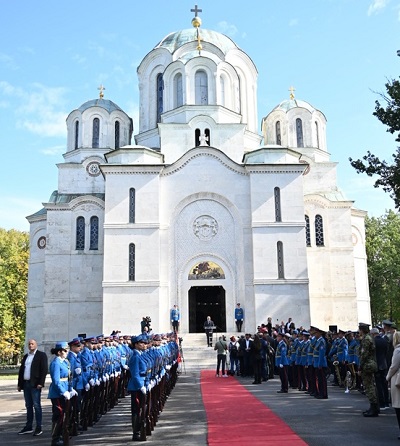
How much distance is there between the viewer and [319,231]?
2938 cm

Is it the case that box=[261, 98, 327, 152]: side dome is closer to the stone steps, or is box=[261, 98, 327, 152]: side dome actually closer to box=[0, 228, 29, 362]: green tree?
the stone steps

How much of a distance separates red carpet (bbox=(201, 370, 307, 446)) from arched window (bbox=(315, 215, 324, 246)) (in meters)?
16.1

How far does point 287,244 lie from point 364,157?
10733mm

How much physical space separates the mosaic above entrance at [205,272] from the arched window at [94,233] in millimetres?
6144

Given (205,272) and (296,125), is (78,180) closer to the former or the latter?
(205,272)

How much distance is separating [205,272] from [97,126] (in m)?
12.2

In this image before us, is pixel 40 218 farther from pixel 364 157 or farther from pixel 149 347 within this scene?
pixel 149 347

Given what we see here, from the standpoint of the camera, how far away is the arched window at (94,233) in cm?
2897

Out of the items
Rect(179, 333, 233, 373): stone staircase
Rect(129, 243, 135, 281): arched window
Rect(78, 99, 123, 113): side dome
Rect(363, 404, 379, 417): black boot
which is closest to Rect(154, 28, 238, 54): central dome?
Rect(78, 99, 123, 113): side dome

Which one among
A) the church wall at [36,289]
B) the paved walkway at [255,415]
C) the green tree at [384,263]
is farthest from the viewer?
the green tree at [384,263]

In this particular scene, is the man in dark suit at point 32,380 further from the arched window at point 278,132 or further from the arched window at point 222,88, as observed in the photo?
the arched window at point 278,132

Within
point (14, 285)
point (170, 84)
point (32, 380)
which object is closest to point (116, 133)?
point (170, 84)

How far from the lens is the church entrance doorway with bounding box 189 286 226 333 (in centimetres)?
2764

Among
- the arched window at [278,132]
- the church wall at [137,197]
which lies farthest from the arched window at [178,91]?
the arched window at [278,132]
